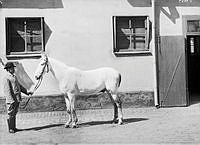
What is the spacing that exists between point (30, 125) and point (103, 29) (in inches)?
175

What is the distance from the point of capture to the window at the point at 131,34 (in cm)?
1300

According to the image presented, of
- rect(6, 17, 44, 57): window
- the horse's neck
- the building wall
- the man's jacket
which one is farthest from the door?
the man's jacket

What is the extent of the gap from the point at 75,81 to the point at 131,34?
399cm

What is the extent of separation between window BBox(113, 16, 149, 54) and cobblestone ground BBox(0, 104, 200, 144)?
2.20m

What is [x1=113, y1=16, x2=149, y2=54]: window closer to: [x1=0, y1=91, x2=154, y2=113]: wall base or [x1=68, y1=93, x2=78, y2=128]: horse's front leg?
[x1=0, y1=91, x2=154, y2=113]: wall base

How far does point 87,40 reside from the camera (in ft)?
41.9

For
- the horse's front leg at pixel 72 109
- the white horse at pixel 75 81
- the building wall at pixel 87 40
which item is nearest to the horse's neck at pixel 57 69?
the white horse at pixel 75 81

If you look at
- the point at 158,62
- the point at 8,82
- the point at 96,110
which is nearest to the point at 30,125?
the point at 8,82

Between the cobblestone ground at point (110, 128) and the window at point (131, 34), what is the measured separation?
2.20 meters

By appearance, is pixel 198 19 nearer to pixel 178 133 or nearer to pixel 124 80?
pixel 124 80

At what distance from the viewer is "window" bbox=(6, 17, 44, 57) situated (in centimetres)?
1245

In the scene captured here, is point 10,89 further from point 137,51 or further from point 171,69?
point 171,69

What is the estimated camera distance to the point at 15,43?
1252cm

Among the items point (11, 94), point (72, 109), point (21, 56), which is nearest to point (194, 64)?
point (21, 56)
